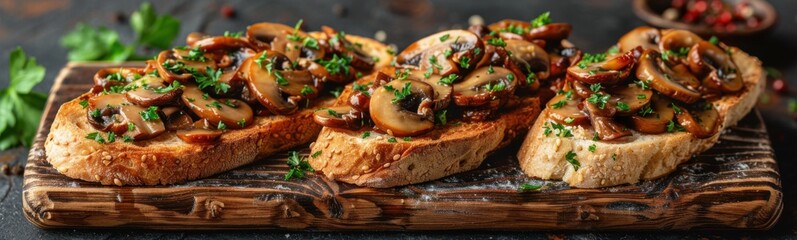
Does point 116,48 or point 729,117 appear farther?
point 116,48

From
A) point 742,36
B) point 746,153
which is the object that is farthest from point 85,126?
point 742,36

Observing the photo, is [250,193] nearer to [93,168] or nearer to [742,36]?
[93,168]

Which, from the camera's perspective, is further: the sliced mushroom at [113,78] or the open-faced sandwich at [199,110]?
the sliced mushroom at [113,78]

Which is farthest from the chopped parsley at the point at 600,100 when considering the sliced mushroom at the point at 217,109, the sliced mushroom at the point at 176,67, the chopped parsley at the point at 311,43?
the sliced mushroom at the point at 176,67

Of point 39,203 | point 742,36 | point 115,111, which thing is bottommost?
point 742,36

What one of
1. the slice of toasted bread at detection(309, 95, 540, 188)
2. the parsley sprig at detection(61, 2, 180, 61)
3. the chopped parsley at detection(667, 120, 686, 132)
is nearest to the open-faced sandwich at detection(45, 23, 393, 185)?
the slice of toasted bread at detection(309, 95, 540, 188)

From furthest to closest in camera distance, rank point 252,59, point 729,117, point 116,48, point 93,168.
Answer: point 116,48
point 729,117
point 252,59
point 93,168

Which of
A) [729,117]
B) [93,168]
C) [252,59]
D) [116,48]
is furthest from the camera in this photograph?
[116,48]

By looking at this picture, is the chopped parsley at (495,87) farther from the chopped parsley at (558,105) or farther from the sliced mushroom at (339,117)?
the sliced mushroom at (339,117)
